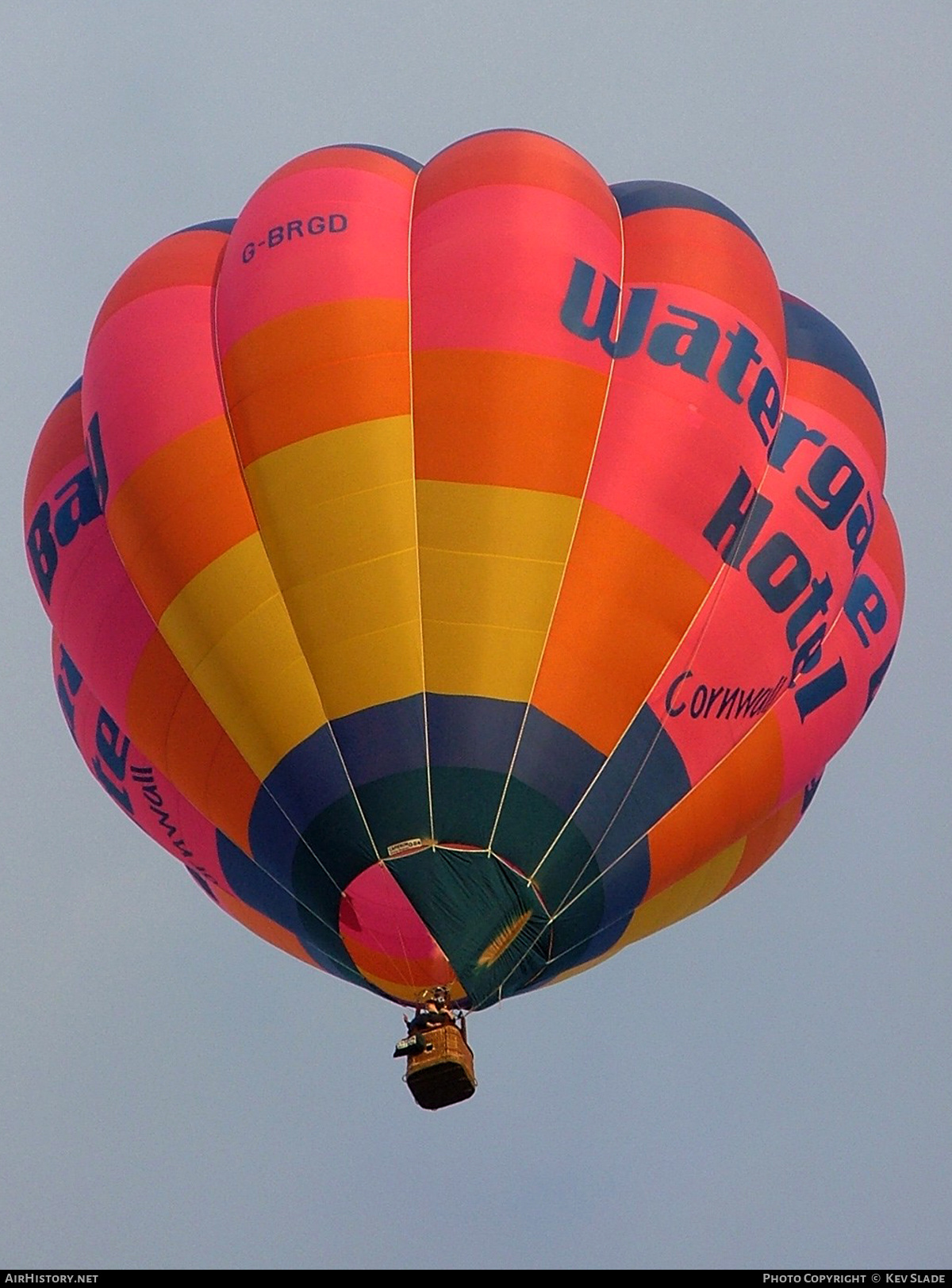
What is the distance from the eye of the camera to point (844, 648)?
58.4 feet

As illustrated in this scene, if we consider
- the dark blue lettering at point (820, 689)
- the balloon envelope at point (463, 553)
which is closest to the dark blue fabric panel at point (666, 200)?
the balloon envelope at point (463, 553)

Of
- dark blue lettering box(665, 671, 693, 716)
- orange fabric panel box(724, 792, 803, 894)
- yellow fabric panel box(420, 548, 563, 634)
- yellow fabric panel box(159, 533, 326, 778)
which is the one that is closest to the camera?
yellow fabric panel box(420, 548, 563, 634)

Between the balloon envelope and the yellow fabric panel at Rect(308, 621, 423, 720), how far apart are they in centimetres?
2

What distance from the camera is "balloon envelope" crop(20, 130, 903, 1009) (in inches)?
618

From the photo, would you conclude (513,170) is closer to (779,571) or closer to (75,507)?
(779,571)

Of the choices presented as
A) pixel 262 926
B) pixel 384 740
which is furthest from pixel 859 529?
pixel 262 926

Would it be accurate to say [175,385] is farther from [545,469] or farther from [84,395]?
[545,469]

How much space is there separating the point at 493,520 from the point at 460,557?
303 millimetres

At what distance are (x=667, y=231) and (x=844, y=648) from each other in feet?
9.80

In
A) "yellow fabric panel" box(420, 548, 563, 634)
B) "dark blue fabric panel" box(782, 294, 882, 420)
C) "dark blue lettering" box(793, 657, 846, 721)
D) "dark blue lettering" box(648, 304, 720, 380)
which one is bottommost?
"yellow fabric panel" box(420, 548, 563, 634)

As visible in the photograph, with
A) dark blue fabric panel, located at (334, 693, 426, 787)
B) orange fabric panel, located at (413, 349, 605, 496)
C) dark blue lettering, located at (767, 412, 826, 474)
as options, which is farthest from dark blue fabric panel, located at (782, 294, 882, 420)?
dark blue fabric panel, located at (334, 693, 426, 787)

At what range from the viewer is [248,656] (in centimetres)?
1608

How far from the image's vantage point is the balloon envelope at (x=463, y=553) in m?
15.7

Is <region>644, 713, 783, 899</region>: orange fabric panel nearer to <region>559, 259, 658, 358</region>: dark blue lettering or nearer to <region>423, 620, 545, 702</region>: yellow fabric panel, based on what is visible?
<region>423, 620, 545, 702</region>: yellow fabric panel
